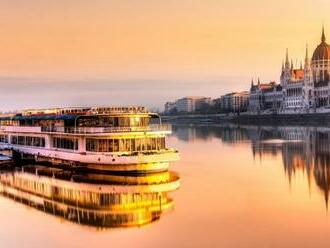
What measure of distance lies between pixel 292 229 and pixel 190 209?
19.2 ft

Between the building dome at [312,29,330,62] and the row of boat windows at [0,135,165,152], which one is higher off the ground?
the building dome at [312,29,330,62]

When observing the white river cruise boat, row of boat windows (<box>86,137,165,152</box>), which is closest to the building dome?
the white river cruise boat

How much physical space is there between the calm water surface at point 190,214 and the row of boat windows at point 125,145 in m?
2.28

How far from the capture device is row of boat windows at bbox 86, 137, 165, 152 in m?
38.1

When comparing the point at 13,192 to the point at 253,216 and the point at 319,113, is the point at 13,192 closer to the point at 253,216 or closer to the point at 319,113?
the point at 253,216

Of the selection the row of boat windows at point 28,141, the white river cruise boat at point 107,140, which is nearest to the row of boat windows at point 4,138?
the row of boat windows at point 28,141

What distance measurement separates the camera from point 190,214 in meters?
26.9

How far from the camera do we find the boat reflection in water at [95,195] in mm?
26922

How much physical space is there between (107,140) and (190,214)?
1280 cm

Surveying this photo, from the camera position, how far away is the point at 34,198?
3203cm

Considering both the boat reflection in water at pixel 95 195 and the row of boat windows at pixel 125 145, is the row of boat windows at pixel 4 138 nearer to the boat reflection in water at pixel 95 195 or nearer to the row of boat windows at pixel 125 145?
the boat reflection in water at pixel 95 195

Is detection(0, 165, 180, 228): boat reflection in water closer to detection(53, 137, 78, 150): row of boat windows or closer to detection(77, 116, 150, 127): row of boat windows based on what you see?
detection(53, 137, 78, 150): row of boat windows

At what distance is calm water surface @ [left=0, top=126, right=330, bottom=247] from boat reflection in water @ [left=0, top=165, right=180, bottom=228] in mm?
55

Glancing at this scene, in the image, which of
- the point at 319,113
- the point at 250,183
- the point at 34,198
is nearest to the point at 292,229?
the point at 250,183
